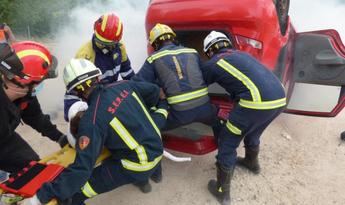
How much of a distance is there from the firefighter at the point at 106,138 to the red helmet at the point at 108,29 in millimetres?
1035

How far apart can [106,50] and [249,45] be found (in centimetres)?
151

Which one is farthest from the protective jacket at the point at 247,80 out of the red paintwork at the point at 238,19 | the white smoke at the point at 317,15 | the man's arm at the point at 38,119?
the white smoke at the point at 317,15

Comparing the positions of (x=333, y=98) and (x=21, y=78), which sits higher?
(x=21, y=78)

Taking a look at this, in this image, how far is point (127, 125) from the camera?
8.33ft

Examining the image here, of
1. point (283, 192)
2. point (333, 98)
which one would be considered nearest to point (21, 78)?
point (283, 192)

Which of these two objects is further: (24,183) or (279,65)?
(279,65)

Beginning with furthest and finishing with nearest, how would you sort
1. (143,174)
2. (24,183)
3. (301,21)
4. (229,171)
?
(301,21)
(229,171)
(143,174)
(24,183)

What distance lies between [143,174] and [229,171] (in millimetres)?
843

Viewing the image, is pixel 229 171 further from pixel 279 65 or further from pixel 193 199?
pixel 279 65

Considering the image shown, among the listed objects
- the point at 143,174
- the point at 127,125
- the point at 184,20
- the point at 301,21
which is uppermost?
the point at 184,20

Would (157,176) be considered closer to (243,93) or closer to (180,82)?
(180,82)

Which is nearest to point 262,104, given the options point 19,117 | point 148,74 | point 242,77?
point 242,77

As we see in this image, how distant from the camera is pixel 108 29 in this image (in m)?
3.59

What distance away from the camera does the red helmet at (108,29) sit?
3.60 m
